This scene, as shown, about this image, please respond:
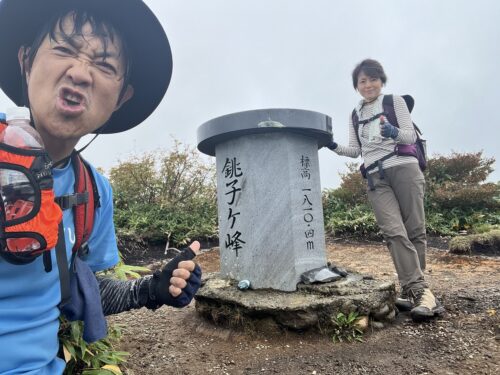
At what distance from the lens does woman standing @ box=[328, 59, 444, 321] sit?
3.49 meters

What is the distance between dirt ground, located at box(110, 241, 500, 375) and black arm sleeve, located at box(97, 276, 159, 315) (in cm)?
114

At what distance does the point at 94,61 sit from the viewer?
1271mm

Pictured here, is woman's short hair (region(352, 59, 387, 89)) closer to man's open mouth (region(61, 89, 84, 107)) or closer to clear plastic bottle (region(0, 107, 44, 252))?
man's open mouth (region(61, 89, 84, 107))

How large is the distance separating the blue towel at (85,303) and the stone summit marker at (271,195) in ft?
8.00

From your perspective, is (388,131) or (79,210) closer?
(79,210)

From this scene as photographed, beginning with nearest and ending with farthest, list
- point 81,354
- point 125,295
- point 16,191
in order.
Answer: point 16,191 < point 125,295 < point 81,354

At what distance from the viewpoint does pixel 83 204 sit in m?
1.33

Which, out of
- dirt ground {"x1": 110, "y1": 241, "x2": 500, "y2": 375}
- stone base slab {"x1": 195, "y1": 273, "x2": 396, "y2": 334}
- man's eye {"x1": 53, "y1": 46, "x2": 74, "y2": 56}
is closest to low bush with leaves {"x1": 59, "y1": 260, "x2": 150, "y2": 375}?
dirt ground {"x1": 110, "y1": 241, "x2": 500, "y2": 375}

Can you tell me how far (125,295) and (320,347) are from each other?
80.9 inches

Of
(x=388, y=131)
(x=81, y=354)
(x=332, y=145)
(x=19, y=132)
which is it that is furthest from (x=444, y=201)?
(x=19, y=132)

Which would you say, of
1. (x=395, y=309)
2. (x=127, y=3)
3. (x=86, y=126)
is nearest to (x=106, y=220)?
(x=86, y=126)

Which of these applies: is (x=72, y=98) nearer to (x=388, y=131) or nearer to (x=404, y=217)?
(x=388, y=131)

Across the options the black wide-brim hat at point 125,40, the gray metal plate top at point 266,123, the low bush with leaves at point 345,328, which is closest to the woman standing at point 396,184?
the gray metal plate top at point 266,123

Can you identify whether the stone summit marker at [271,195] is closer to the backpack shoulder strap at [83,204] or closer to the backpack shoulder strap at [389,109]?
the backpack shoulder strap at [389,109]
